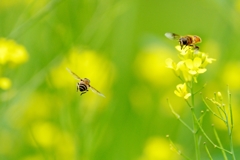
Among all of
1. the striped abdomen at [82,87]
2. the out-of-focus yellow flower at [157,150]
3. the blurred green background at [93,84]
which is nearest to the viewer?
the striped abdomen at [82,87]

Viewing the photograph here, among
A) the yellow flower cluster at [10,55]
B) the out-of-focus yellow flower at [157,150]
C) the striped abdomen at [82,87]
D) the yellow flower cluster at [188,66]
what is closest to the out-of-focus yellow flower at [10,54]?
the yellow flower cluster at [10,55]

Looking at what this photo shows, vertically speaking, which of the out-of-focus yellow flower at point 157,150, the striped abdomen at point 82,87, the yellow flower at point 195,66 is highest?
the striped abdomen at point 82,87

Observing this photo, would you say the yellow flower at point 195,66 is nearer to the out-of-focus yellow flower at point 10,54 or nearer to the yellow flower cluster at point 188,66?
the yellow flower cluster at point 188,66

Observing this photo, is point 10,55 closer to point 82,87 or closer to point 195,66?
point 82,87

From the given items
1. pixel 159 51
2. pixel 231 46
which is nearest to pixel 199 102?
pixel 231 46

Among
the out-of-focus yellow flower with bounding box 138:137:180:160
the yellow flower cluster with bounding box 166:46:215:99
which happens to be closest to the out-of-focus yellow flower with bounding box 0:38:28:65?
the yellow flower cluster with bounding box 166:46:215:99

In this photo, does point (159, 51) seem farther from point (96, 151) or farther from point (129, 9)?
point (96, 151)

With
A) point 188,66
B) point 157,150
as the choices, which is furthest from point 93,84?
point 188,66
